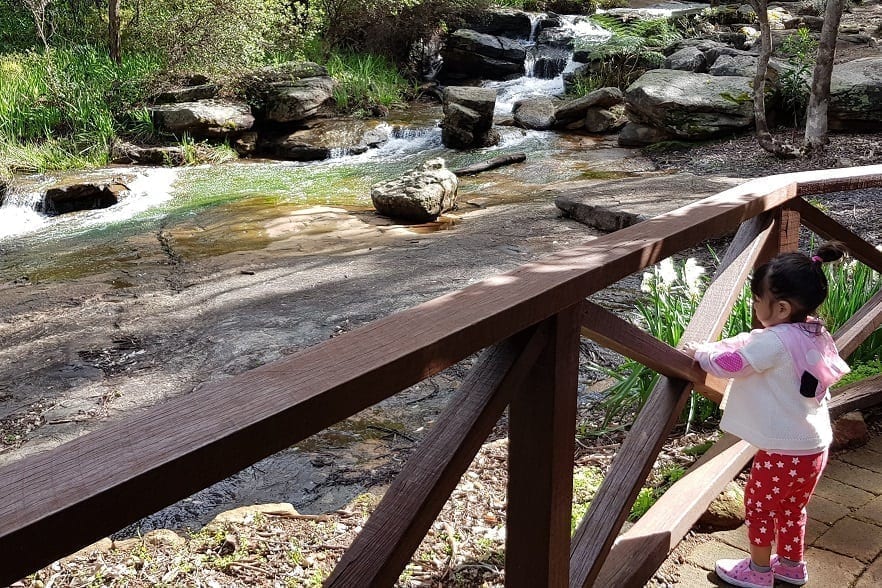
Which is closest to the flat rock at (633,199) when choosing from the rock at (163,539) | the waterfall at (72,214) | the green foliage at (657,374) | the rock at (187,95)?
the green foliage at (657,374)

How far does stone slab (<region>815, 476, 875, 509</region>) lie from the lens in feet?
9.33

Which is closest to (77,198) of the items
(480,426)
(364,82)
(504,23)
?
(364,82)

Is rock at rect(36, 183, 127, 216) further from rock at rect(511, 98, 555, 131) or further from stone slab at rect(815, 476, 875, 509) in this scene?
stone slab at rect(815, 476, 875, 509)

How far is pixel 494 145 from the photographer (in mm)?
13695

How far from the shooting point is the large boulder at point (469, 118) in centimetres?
1340

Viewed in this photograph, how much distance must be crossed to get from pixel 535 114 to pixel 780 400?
44.1 ft

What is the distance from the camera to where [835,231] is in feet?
10.4

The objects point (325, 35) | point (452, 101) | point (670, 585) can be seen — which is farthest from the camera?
point (325, 35)

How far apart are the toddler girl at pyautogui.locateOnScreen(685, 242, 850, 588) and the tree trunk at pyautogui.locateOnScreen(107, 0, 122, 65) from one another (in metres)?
16.0

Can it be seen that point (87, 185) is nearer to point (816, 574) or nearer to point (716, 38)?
point (816, 574)

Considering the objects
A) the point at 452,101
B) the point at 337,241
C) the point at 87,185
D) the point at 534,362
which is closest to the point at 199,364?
the point at 337,241

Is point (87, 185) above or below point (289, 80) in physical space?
below

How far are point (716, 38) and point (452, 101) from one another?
8423 millimetres

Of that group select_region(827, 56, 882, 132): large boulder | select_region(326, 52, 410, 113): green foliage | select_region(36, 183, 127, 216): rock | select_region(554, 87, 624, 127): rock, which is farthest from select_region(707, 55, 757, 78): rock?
select_region(36, 183, 127, 216): rock
